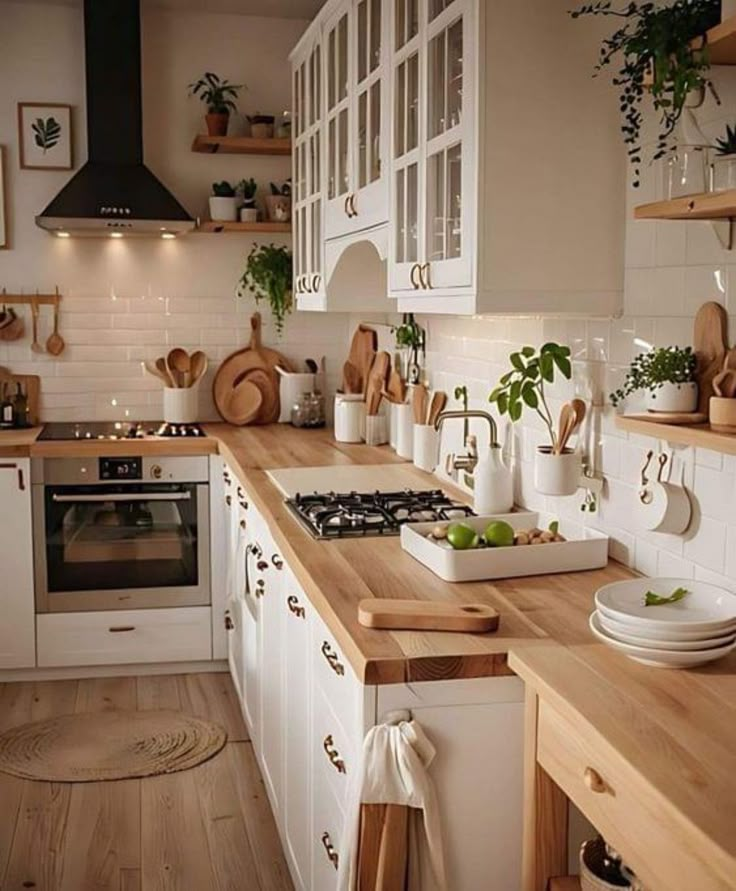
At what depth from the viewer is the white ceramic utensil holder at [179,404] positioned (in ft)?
16.9

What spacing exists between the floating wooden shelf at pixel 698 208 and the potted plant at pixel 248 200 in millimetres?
3252

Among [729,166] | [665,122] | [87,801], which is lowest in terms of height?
[87,801]

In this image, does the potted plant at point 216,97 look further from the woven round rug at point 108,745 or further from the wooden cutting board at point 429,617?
the wooden cutting board at point 429,617

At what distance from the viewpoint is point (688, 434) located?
2.05m

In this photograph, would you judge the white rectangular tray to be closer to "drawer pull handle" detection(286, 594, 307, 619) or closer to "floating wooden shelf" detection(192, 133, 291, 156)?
"drawer pull handle" detection(286, 594, 307, 619)

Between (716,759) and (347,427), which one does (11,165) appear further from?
(716,759)

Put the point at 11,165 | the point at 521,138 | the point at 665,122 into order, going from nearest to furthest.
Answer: the point at 665,122 < the point at 521,138 < the point at 11,165

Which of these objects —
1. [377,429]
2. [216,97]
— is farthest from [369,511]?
[216,97]

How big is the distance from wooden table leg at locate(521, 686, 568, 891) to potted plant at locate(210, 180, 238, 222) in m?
3.61

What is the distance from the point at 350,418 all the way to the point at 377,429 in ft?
0.43

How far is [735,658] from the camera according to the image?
6.69 ft

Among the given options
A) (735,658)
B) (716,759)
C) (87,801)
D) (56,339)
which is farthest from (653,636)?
(56,339)

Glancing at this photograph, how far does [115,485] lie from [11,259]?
4.01 ft

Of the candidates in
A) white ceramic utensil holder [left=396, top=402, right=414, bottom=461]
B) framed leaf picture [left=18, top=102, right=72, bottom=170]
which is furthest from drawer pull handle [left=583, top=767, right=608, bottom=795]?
framed leaf picture [left=18, top=102, right=72, bottom=170]
